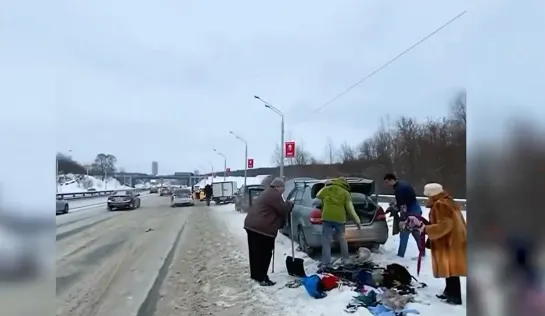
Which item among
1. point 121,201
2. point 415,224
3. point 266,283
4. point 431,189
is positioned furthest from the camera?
point 121,201

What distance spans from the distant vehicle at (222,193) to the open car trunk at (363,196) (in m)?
25.4

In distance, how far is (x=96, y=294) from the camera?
5570 millimetres

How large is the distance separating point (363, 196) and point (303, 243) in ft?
4.39

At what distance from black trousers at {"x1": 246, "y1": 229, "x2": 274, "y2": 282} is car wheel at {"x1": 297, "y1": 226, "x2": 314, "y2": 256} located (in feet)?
5.80

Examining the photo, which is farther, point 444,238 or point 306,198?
point 306,198

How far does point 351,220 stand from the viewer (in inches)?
288

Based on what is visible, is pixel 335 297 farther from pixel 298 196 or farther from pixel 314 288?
pixel 298 196

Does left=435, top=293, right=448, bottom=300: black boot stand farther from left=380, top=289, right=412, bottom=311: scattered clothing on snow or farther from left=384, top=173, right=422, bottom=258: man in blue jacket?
left=384, top=173, right=422, bottom=258: man in blue jacket

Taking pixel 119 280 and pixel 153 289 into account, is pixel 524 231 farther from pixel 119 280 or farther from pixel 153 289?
pixel 119 280

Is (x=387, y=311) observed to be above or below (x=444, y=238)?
below

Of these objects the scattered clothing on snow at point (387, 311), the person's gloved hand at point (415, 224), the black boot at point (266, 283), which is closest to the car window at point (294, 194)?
the black boot at point (266, 283)

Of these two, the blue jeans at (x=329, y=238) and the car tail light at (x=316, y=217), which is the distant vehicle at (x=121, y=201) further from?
the blue jeans at (x=329, y=238)

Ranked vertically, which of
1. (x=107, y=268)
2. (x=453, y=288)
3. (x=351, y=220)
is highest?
(x=351, y=220)

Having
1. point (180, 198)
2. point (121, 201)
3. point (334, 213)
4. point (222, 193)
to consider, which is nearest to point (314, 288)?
point (334, 213)
